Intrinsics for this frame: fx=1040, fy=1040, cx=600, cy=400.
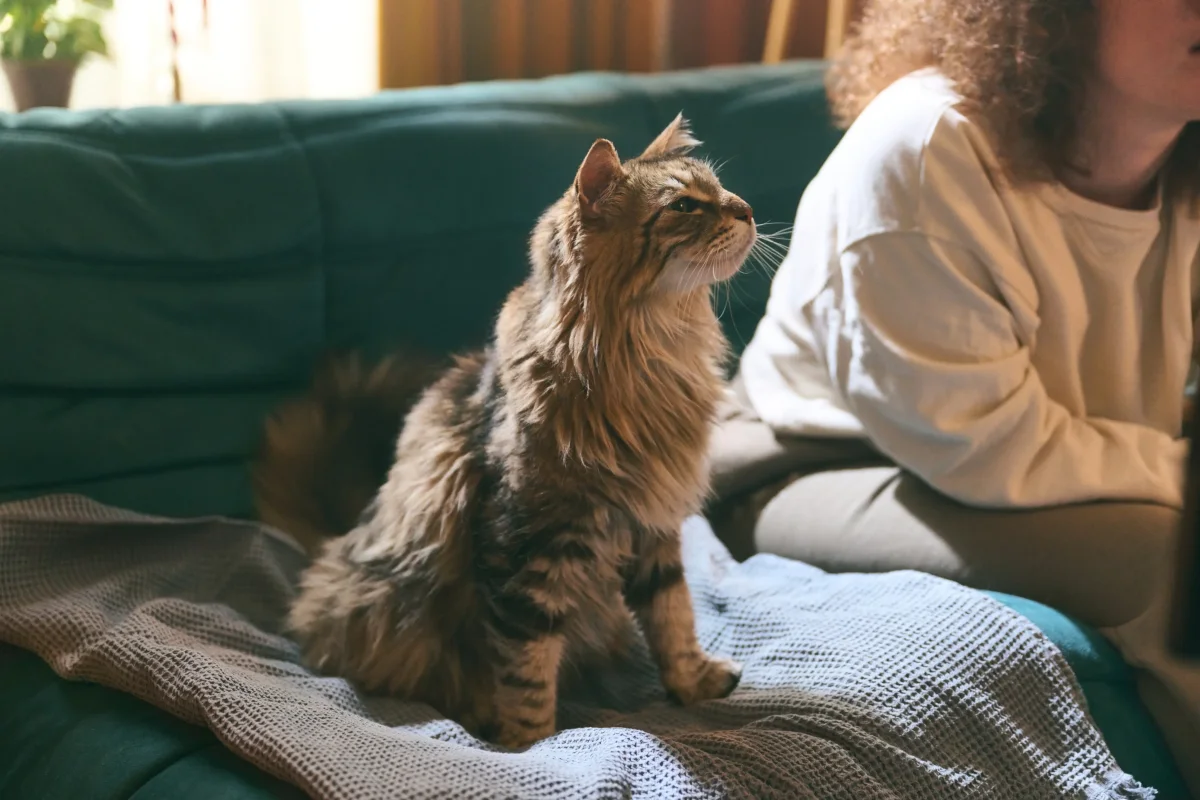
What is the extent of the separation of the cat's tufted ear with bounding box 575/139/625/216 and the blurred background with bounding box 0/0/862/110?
107 cm

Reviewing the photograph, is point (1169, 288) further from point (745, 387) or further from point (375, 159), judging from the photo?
point (375, 159)

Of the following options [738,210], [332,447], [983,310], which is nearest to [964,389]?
[983,310]

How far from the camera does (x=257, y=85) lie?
213 centimetres

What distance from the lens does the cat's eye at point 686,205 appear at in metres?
1.26

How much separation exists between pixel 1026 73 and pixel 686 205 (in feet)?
1.96

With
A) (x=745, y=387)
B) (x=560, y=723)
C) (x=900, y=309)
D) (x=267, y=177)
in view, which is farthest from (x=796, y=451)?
(x=267, y=177)

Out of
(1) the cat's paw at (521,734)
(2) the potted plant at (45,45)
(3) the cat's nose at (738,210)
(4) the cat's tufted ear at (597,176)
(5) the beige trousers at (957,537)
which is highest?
(2) the potted plant at (45,45)

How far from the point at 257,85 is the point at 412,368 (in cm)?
84

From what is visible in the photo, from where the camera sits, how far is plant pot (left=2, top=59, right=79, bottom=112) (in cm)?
179

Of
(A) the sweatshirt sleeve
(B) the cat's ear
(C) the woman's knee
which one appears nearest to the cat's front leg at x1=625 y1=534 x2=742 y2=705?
(C) the woman's knee

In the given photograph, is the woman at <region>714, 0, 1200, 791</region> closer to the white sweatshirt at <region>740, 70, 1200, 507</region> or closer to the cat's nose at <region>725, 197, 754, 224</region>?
the white sweatshirt at <region>740, 70, 1200, 507</region>

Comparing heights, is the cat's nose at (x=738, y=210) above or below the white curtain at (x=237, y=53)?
below

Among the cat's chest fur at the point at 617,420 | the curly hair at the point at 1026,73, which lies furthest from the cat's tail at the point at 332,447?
the curly hair at the point at 1026,73

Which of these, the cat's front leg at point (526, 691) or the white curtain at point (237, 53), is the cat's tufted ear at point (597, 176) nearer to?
the cat's front leg at point (526, 691)
